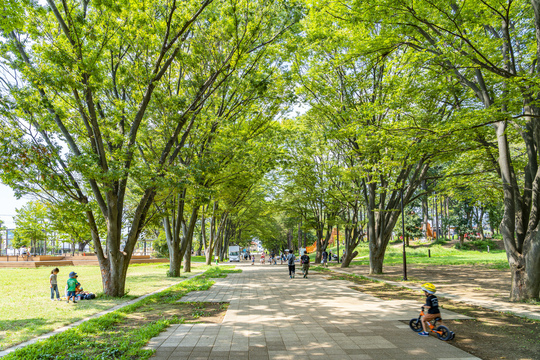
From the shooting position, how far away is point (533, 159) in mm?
10227

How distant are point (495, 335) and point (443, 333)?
1.25 metres

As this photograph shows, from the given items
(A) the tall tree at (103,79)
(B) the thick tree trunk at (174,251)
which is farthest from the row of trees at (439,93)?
(B) the thick tree trunk at (174,251)

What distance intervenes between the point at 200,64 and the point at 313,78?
20.5 feet

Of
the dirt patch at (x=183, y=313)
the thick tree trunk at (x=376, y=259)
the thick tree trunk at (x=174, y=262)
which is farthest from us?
the thick tree trunk at (x=376, y=259)

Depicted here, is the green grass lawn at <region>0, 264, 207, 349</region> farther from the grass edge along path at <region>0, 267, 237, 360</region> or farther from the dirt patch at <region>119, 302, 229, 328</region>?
the dirt patch at <region>119, 302, 229, 328</region>

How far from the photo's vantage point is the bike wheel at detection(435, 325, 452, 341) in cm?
588

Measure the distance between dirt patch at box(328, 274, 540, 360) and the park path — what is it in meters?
0.43

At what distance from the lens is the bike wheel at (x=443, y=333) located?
588cm

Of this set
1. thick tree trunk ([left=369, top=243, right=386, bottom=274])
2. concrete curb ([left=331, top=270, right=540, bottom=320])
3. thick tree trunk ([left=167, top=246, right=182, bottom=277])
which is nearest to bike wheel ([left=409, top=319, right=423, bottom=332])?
concrete curb ([left=331, top=270, right=540, bottom=320])

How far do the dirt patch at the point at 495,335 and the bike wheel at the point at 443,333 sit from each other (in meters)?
0.10

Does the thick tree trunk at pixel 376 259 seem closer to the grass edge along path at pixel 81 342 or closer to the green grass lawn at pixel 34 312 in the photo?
the green grass lawn at pixel 34 312

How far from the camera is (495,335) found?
20.9 ft

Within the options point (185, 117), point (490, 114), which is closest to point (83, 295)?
point (185, 117)

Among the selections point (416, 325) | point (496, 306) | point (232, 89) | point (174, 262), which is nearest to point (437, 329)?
point (416, 325)
